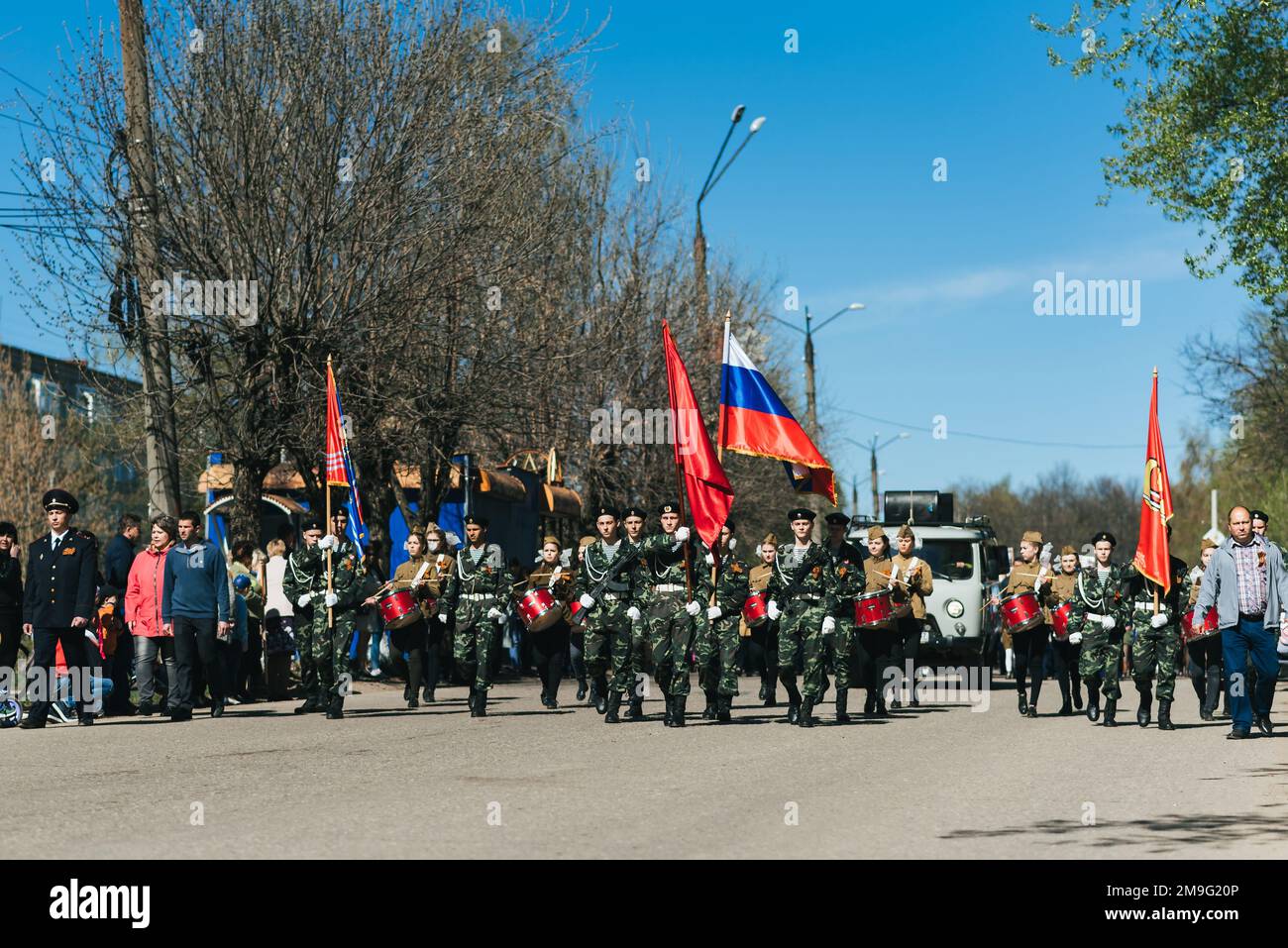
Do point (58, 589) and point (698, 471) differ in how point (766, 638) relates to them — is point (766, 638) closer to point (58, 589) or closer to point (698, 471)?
point (698, 471)

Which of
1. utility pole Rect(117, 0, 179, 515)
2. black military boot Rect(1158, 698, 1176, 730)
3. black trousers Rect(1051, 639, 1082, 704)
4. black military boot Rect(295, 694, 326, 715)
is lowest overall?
black military boot Rect(1158, 698, 1176, 730)

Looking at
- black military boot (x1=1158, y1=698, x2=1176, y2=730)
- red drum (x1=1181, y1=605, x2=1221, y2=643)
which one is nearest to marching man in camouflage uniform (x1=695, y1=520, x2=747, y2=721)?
black military boot (x1=1158, y1=698, x2=1176, y2=730)

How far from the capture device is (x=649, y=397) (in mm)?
35719

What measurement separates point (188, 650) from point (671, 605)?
15.4ft

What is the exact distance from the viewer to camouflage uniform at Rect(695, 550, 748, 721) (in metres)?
16.0

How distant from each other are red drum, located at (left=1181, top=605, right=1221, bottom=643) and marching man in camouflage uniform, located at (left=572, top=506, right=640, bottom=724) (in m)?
5.45

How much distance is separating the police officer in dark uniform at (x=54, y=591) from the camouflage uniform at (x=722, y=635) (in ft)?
18.5

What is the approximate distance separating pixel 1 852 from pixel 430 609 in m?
9.57

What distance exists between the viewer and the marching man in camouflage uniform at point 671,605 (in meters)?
15.8

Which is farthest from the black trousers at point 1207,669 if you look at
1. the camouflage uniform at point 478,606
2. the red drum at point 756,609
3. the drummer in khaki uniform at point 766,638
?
the camouflage uniform at point 478,606

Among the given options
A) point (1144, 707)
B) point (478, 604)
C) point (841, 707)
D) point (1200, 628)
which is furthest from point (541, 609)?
point (1200, 628)

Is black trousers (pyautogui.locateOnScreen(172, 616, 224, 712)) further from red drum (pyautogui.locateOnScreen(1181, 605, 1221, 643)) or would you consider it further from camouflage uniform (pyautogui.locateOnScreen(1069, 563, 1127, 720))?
red drum (pyautogui.locateOnScreen(1181, 605, 1221, 643))

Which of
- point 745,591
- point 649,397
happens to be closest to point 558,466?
point 649,397

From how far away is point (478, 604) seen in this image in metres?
17.3
